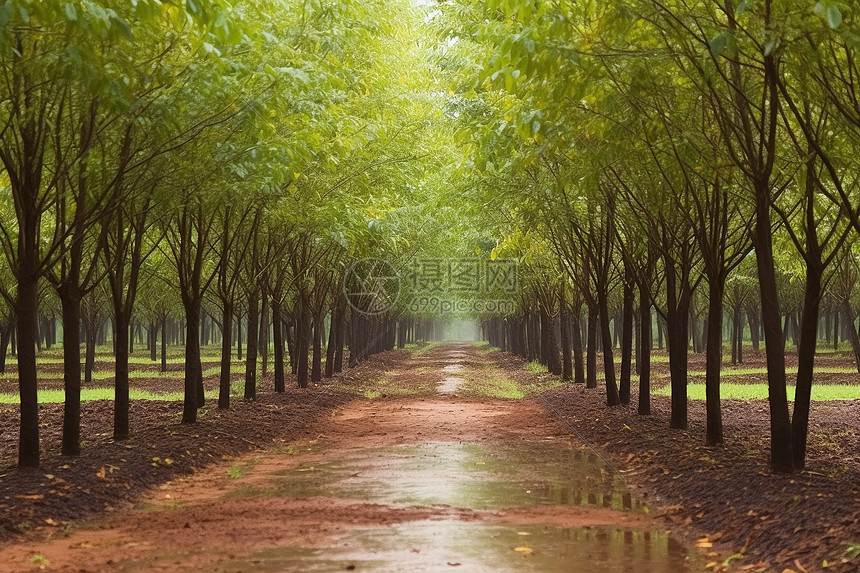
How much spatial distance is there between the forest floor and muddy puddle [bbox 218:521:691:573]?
0.13 ft

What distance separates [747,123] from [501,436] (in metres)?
8.01

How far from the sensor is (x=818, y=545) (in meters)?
7.14

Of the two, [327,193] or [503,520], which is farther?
[327,193]

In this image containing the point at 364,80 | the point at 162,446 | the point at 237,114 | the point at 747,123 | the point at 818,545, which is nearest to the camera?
the point at 818,545

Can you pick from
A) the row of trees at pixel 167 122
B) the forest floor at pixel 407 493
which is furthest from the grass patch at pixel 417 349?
the forest floor at pixel 407 493

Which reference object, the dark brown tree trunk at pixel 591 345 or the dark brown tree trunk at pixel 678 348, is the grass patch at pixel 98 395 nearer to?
the dark brown tree trunk at pixel 591 345

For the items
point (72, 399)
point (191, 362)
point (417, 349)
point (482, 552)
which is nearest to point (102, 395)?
point (191, 362)

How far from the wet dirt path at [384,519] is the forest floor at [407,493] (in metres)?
0.03

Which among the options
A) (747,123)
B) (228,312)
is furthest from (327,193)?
(747,123)

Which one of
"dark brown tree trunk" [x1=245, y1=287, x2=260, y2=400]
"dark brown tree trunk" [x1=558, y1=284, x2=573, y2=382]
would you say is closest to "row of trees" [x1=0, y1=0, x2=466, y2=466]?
"dark brown tree trunk" [x1=245, y1=287, x2=260, y2=400]

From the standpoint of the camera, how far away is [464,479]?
11492mm

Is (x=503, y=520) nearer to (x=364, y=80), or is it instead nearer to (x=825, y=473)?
(x=825, y=473)

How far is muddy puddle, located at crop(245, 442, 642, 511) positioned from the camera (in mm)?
10188

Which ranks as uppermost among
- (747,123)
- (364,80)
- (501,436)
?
(364,80)
